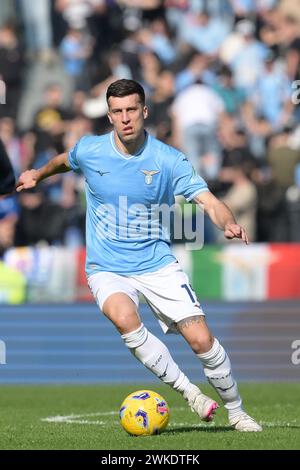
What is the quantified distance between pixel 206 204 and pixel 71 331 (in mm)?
6183

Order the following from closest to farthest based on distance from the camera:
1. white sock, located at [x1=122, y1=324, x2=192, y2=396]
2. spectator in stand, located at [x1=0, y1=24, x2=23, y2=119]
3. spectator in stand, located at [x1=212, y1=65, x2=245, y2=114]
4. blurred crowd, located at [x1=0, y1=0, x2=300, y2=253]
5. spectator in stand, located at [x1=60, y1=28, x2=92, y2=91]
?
1. white sock, located at [x1=122, y1=324, x2=192, y2=396]
2. blurred crowd, located at [x1=0, y1=0, x2=300, y2=253]
3. spectator in stand, located at [x1=212, y1=65, x2=245, y2=114]
4. spectator in stand, located at [x1=0, y1=24, x2=23, y2=119]
5. spectator in stand, located at [x1=60, y1=28, x2=92, y2=91]

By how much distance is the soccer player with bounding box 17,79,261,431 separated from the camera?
902cm

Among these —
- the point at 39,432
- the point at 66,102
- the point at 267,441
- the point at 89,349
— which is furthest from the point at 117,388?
the point at 66,102

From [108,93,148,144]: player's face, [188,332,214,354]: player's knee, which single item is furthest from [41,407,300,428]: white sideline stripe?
[108,93,148,144]: player's face

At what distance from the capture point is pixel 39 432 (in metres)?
9.28

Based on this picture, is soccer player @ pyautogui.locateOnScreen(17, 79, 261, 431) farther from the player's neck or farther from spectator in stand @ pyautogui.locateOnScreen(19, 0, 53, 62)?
spectator in stand @ pyautogui.locateOnScreen(19, 0, 53, 62)

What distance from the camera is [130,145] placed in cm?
930

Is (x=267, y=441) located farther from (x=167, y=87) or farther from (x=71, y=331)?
(x=167, y=87)

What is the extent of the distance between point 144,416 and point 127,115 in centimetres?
220

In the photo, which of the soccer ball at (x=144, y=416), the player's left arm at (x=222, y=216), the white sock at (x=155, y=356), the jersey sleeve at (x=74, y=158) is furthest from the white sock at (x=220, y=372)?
the jersey sleeve at (x=74, y=158)

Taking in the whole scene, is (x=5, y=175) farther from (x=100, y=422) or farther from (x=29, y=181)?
(x=100, y=422)

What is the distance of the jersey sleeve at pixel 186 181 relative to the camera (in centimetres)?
908

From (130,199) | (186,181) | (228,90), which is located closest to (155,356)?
(130,199)

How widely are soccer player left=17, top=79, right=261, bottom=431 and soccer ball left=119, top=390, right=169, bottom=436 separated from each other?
272 millimetres
